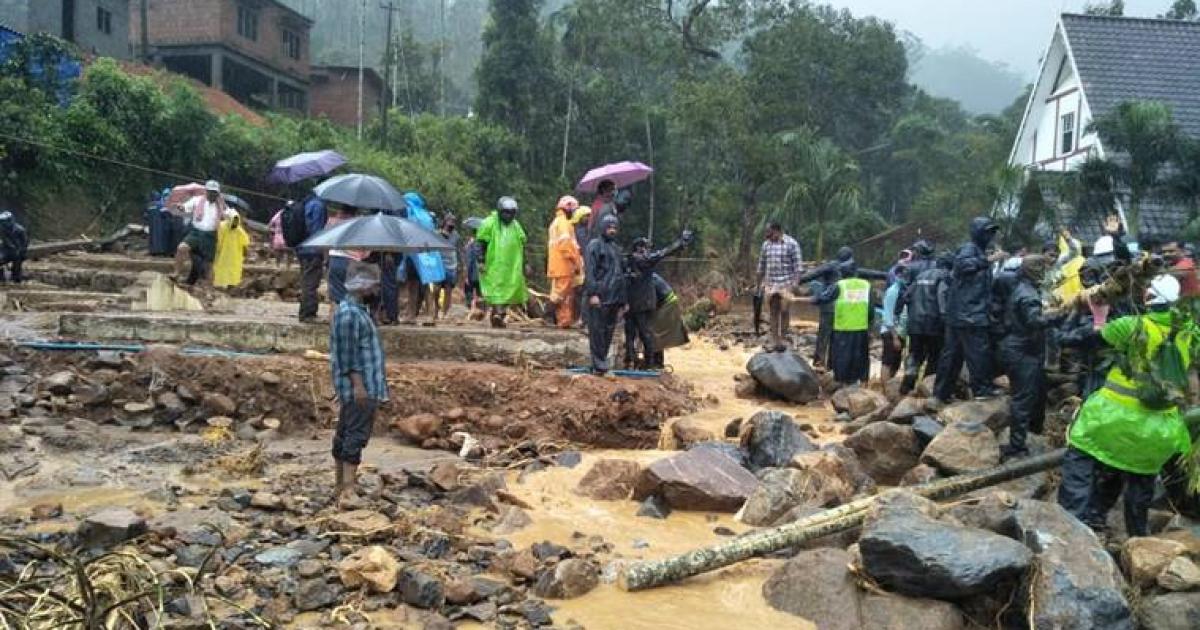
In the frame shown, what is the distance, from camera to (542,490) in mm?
6957

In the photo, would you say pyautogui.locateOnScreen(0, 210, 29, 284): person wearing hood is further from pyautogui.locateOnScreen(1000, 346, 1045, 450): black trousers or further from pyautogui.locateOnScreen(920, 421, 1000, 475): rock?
pyautogui.locateOnScreen(1000, 346, 1045, 450): black trousers

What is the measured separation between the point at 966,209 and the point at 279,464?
2480cm

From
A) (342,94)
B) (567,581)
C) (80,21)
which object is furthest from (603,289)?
(342,94)

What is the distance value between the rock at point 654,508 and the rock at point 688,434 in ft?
5.25

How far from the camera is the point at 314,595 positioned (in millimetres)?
4551

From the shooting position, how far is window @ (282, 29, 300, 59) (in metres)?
36.0

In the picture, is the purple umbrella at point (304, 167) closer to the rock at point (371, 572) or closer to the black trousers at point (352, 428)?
the black trousers at point (352, 428)

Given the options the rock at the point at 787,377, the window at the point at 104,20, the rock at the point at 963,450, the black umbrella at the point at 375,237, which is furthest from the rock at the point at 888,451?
the window at the point at 104,20

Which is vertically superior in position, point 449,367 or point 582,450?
point 449,367

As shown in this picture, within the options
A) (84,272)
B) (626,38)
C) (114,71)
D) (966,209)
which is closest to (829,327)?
(84,272)

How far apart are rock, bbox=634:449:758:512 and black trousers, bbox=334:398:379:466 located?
6.71 ft

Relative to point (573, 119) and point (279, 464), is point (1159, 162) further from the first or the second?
point (573, 119)

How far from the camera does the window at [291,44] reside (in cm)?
3597

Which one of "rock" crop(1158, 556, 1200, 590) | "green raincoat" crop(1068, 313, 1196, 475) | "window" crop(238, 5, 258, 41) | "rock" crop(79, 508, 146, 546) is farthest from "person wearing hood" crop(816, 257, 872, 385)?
"window" crop(238, 5, 258, 41)
